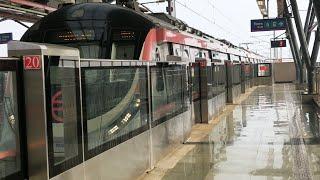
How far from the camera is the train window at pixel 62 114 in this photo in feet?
16.9

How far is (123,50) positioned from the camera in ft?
41.6

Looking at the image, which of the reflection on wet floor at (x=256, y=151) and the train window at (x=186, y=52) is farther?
the train window at (x=186, y=52)

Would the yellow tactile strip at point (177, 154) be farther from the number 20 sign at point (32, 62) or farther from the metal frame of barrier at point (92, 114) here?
the number 20 sign at point (32, 62)

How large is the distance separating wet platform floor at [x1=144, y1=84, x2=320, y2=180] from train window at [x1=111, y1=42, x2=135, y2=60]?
2.64 meters

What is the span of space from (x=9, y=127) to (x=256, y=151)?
663 centimetres

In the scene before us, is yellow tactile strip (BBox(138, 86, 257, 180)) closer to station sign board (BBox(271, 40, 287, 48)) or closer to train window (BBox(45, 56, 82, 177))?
train window (BBox(45, 56, 82, 177))

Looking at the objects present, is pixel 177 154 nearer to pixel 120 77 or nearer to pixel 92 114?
pixel 120 77

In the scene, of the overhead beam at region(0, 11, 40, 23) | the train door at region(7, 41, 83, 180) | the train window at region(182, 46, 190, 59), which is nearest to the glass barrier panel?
the train window at region(182, 46, 190, 59)

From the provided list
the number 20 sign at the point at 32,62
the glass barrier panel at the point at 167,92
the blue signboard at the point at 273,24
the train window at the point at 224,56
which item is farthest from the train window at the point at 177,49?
the blue signboard at the point at 273,24

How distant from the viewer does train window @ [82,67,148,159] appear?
20.8ft

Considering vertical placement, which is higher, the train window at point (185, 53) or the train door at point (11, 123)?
the train window at point (185, 53)

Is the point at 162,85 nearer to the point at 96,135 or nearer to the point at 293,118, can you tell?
the point at 96,135

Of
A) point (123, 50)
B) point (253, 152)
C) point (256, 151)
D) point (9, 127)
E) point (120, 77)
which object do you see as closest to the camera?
point (9, 127)

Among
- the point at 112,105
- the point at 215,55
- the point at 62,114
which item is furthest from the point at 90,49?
the point at 215,55
